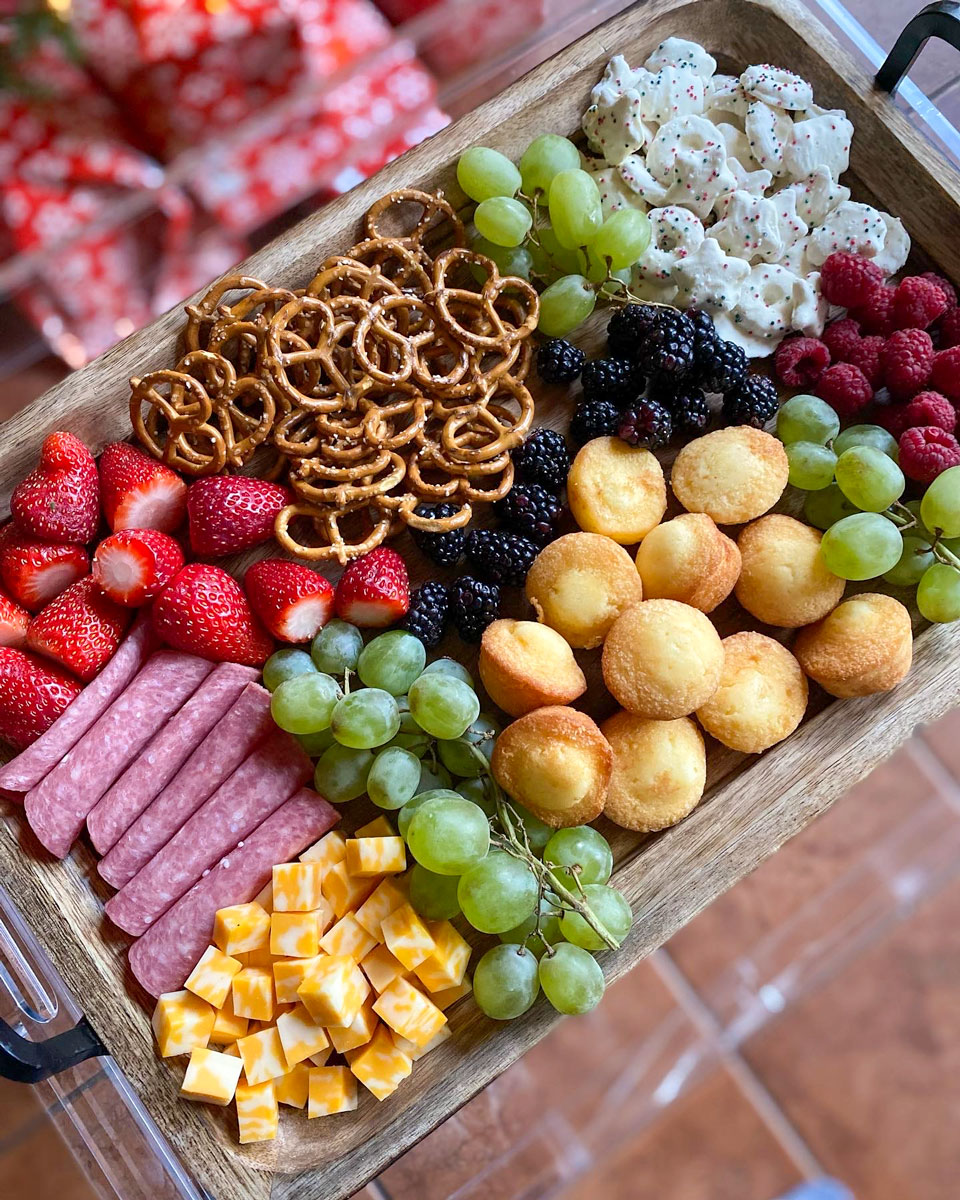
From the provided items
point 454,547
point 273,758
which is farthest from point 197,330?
point 273,758

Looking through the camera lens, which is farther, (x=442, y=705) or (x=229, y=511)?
(x=229, y=511)

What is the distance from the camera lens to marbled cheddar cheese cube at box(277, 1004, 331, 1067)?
1.24 meters

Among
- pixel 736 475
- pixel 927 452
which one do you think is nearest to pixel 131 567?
pixel 736 475

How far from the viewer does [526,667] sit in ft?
4.26

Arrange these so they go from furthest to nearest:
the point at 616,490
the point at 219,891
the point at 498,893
A: 1. the point at 616,490
2. the point at 219,891
3. the point at 498,893

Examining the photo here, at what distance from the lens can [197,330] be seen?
1420 millimetres

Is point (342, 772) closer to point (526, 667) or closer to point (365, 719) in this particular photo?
point (365, 719)

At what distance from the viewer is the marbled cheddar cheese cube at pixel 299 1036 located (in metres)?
1.24

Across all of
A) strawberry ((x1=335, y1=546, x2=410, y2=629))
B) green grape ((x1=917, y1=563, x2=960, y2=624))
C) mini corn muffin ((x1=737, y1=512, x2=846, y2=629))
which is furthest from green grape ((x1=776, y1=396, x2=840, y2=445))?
strawberry ((x1=335, y1=546, x2=410, y2=629))

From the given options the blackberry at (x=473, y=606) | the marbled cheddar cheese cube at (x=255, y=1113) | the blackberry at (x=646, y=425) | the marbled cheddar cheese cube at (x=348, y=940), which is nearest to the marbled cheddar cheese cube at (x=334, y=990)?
the marbled cheddar cheese cube at (x=348, y=940)

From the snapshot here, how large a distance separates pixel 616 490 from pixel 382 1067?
762 mm

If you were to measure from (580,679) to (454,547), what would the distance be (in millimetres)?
234

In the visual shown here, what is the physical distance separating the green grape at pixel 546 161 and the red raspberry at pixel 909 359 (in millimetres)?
500

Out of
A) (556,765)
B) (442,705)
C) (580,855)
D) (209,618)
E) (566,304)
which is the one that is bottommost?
(580,855)
